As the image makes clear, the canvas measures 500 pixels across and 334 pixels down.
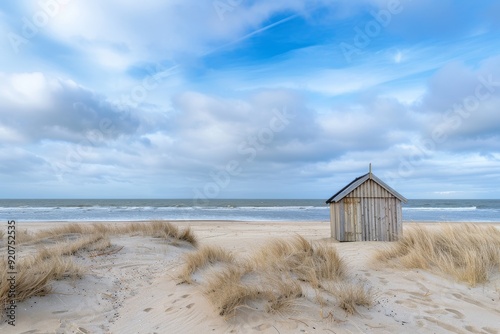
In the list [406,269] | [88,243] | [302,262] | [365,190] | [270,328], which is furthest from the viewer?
[365,190]

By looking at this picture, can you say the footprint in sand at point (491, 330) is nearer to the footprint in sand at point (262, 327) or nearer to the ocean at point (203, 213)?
the footprint in sand at point (262, 327)

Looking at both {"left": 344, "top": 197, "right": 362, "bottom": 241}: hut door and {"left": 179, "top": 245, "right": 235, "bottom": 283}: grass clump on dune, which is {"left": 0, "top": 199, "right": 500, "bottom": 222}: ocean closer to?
{"left": 344, "top": 197, "right": 362, "bottom": 241}: hut door

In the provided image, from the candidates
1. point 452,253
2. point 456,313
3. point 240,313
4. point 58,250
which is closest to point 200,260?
point 240,313

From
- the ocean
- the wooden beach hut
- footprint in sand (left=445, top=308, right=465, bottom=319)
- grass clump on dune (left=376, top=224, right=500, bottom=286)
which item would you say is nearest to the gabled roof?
the wooden beach hut

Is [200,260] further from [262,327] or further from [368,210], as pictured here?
[368,210]

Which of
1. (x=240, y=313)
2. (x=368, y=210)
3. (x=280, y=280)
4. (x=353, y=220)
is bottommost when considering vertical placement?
(x=240, y=313)

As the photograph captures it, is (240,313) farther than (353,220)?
No

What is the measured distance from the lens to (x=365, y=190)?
13266 mm

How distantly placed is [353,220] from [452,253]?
20.9 ft

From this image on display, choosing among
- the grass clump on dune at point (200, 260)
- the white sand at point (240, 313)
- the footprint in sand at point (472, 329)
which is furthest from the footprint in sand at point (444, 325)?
the grass clump on dune at point (200, 260)

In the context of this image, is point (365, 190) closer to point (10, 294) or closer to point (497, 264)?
point (497, 264)

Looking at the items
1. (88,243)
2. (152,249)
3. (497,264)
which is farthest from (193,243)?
(497,264)

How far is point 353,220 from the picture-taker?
43.7 feet

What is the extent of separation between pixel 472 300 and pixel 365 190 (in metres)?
8.04
